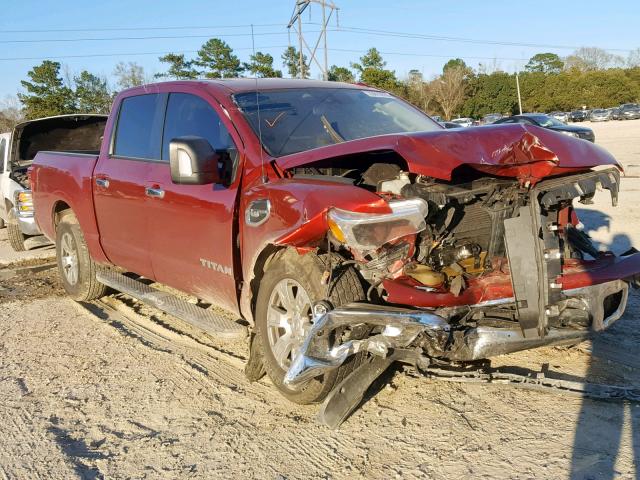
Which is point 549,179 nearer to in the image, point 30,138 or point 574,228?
point 574,228

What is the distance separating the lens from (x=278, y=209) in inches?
→ 136

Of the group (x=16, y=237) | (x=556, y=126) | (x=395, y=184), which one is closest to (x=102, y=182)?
(x=395, y=184)

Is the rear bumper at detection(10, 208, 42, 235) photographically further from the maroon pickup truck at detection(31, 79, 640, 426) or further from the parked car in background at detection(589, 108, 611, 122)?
the parked car in background at detection(589, 108, 611, 122)

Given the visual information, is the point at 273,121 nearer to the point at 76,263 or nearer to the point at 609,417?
the point at 609,417

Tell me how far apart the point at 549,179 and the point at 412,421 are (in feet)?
5.27

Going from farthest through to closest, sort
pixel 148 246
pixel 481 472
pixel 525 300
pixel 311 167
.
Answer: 1. pixel 148 246
2. pixel 311 167
3. pixel 525 300
4. pixel 481 472

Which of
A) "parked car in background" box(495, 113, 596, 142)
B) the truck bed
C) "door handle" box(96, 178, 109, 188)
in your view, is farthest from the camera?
"parked car in background" box(495, 113, 596, 142)

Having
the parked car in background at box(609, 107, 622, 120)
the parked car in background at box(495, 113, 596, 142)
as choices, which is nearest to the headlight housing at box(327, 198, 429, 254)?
the parked car in background at box(495, 113, 596, 142)

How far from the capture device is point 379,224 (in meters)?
3.04

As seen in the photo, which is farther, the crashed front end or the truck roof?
the truck roof

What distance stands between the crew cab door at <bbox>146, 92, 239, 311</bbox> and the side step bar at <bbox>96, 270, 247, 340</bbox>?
5.5 inches

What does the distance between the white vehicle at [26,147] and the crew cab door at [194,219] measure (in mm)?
5242

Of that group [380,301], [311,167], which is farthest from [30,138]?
[380,301]

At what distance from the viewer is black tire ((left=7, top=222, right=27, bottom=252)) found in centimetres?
962
